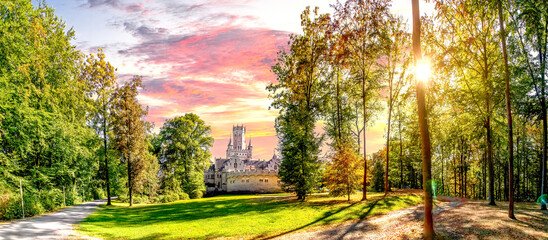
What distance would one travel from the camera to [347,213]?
680 inches

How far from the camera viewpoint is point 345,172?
21641 mm

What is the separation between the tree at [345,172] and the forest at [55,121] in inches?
853

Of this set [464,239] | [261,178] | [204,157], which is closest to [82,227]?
[464,239]

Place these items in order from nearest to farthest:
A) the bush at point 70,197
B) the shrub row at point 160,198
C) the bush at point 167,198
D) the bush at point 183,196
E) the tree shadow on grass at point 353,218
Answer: the tree shadow on grass at point 353,218, the bush at point 70,197, the shrub row at point 160,198, the bush at point 167,198, the bush at point 183,196

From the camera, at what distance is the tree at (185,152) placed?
44500 millimetres

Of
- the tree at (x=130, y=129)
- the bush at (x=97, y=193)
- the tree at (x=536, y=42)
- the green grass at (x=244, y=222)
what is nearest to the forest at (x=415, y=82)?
the tree at (x=536, y=42)

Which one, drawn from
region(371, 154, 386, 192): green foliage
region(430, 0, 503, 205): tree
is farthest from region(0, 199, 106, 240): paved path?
region(371, 154, 386, 192): green foliage

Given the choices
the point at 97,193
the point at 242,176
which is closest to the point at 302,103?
the point at 242,176

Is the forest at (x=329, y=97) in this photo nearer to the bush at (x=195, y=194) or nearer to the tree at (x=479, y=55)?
the tree at (x=479, y=55)

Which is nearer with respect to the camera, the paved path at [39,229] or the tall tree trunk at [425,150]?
the tall tree trunk at [425,150]

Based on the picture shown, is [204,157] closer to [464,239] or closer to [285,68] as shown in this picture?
[285,68]

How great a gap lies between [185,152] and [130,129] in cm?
1528

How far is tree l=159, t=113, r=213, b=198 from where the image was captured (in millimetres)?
44500

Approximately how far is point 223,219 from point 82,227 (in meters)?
8.29
